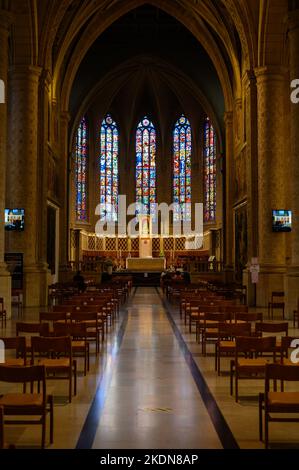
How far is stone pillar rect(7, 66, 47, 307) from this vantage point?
23.9 m

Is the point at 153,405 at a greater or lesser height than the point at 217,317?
lesser

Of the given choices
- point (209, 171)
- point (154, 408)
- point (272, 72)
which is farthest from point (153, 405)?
point (209, 171)

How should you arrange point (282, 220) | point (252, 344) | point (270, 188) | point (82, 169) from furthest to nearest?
point (82, 169)
point (270, 188)
point (282, 220)
point (252, 344)

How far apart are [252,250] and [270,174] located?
11.2 ft

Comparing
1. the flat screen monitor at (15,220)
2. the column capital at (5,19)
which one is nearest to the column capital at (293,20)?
the column capital at (5,19)

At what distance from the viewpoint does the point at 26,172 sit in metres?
24.0

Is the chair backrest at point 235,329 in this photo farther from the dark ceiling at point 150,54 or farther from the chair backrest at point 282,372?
the dark ceiling at point 150,54

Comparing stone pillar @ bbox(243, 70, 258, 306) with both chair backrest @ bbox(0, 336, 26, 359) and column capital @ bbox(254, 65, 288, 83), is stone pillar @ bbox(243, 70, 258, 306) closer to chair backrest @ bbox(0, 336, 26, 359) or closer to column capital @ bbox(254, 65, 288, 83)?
column capital @ bbox(254, 65, 288, 83)

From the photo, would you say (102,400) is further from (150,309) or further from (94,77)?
(94,77)

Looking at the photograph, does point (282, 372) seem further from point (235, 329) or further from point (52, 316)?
point (52, 316)

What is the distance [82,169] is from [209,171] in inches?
395

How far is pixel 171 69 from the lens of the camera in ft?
136

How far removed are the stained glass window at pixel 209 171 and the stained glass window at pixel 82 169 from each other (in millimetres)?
9546

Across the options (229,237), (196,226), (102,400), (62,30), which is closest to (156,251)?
(196,226)
